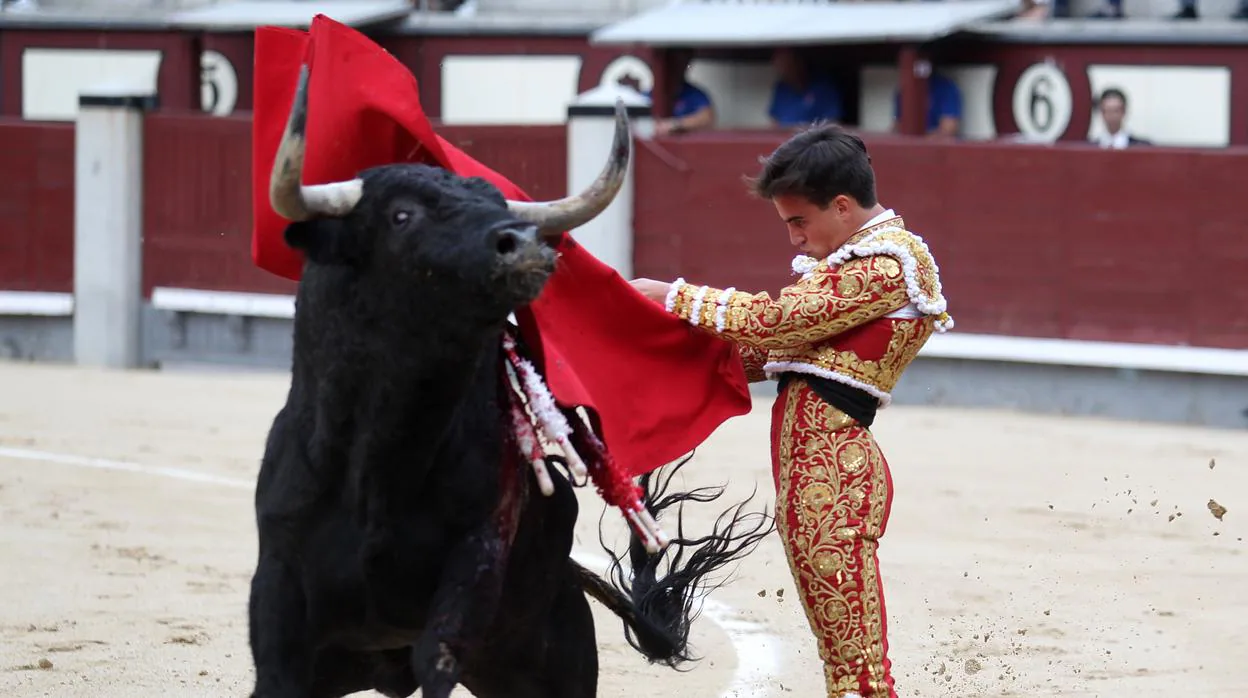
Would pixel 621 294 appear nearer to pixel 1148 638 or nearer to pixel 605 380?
pixel 605 380

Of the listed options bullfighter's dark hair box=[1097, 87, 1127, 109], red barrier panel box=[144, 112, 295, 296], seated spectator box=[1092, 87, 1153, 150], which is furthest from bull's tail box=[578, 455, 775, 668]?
red barrier panel box=[144, 112, 295, 296]

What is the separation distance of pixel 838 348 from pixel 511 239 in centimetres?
68

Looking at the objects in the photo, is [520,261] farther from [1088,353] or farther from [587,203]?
[1088,353]

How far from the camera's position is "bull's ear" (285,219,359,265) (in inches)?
98.2

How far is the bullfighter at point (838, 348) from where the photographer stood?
2867mm

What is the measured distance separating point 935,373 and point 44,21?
724 centimetres

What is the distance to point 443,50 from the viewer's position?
12.1m

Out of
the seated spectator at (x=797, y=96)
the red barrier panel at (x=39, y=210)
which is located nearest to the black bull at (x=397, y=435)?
the red barrier panel at (x=39, y=210)

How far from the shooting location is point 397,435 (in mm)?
2545

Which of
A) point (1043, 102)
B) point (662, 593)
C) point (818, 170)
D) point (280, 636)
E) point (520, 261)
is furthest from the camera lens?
point (1043, 102)

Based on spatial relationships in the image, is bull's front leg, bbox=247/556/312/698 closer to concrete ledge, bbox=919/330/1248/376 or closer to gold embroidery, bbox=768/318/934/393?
gold embroidery, bbox=768/318/934/393

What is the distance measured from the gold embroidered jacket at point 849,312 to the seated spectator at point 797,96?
7.34 meters

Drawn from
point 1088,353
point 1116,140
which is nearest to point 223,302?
point 1088,353

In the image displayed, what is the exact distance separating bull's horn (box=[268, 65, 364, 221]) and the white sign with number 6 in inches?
304
